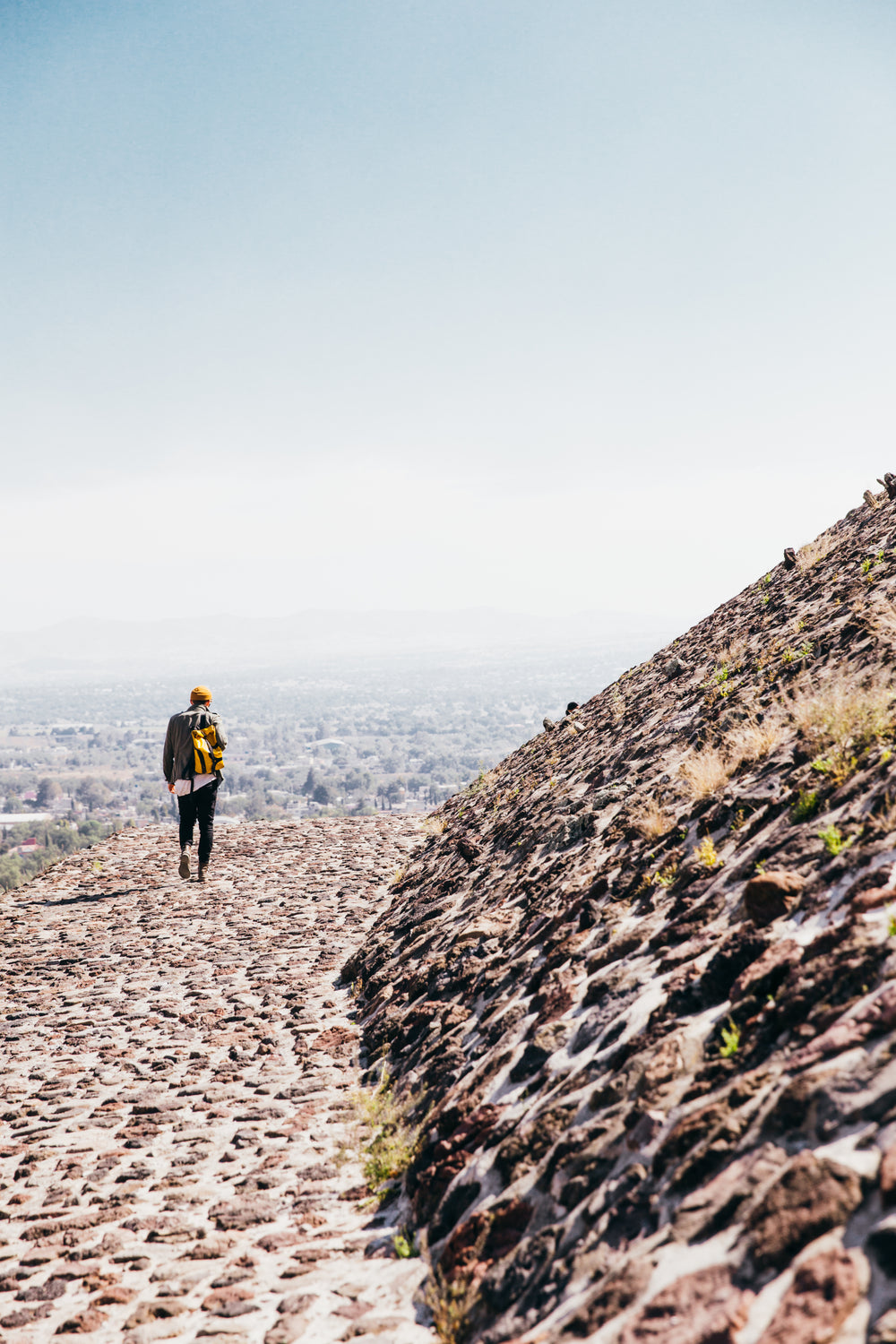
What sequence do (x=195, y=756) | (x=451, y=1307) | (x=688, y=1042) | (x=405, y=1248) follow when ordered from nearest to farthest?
(x=451, y=1307) < (x=688, y=1042) < (x=405, y=1248) < (x=195, y=756)

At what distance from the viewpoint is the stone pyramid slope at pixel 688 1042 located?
8.88 feet

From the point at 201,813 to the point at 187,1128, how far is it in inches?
288

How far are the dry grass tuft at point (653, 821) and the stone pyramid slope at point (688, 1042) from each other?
3 cm

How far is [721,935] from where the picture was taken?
4.64m

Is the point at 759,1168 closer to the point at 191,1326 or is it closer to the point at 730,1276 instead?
the point at 730,1276

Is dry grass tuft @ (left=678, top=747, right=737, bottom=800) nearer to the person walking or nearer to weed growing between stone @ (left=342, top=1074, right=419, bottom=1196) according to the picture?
weed growing between stone @ (left=342, top=1074, right=419, bottom=1196)

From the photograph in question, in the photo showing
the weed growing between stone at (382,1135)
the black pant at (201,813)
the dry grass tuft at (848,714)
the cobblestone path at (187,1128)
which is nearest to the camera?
the cobblestone path at (187,1128)

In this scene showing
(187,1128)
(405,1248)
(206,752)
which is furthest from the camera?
(206,752)

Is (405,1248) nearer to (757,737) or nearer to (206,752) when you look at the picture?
(757,737)

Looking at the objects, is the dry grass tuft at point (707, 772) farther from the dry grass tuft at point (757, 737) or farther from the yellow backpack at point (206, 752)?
the yellow backpack at point (206, 752)

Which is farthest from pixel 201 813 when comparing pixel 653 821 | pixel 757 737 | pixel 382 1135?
pixel 757 737

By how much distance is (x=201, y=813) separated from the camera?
1342cm

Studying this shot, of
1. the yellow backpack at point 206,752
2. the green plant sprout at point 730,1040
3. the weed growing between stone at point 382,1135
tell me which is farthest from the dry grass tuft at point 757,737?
the yellow backpack at point 206,752

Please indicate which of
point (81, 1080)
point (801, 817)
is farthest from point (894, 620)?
point (81, 1080)
